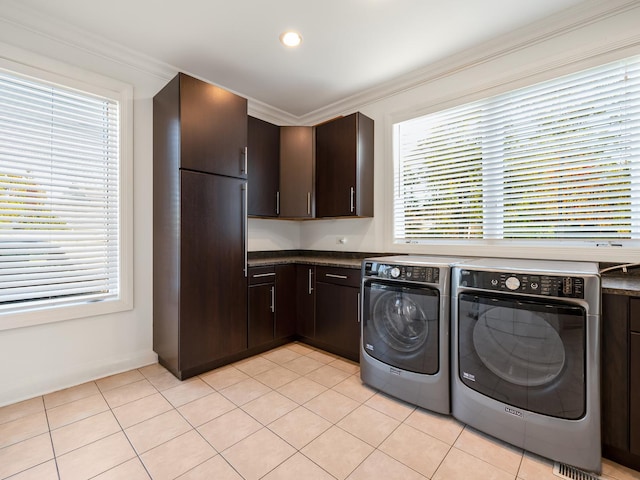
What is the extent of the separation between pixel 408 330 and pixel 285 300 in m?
1.42

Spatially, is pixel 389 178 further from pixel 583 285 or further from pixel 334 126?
pixel 583 285

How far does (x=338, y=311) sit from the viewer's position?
2.80m

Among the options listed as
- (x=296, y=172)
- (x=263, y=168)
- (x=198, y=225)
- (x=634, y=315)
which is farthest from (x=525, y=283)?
(x=263, y=168)

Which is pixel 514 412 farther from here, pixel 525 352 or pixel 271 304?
pixel 271 304

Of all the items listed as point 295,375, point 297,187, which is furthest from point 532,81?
point 295,375

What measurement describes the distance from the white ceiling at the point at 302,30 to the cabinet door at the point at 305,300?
6.27ft

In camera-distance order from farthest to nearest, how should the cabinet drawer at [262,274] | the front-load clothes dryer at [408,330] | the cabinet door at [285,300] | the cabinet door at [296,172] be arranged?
the cabinet door at [296,172]
the cabinet door at [285,300]
the cabinet drawer at [262,274]
the front-load clothes dryer at [408,330]

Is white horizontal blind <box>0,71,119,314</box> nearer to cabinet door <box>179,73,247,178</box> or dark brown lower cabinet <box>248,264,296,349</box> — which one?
cabinet door <box>179,73,247,178</box>

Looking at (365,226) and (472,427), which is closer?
(472,427)

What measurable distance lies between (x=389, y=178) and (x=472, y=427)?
217 centimetres

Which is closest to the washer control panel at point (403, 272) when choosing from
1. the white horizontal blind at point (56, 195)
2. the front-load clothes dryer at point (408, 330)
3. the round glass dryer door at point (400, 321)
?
the front-load clothes dryer at point (408, 330)

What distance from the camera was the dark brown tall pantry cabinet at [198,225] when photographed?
231 cm

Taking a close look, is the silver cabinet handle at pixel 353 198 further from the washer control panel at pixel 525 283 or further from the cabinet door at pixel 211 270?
the washer control panel at pixel 525 283

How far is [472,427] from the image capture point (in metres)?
1.81
